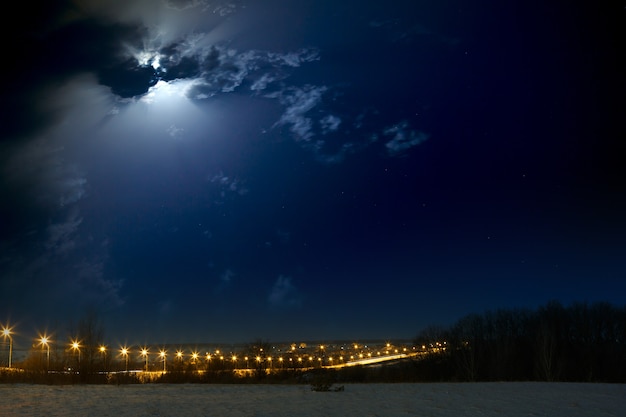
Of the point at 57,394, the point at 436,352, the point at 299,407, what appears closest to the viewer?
the point at 299,407

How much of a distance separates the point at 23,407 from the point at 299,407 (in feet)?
34.5

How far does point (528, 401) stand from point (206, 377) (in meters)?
27.3

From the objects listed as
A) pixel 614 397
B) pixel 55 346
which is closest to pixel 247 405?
pixel 614 397

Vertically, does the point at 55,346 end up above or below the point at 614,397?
above

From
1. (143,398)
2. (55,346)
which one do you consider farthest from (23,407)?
(55,346)

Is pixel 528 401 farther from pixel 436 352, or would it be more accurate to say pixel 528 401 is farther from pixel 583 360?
pixel 436 352

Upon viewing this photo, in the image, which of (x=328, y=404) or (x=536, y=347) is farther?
(x=536, y=347)

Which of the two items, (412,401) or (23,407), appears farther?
(412,401)

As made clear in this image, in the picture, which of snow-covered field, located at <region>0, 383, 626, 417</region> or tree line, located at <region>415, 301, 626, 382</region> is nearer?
snow-covered field, located at <region>0, 383, 626, 417</region>

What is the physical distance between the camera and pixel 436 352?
74.2m

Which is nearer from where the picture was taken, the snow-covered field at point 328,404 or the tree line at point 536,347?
the snow-covered field at point 328,404

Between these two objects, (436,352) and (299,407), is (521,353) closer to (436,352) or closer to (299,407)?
(436,352)

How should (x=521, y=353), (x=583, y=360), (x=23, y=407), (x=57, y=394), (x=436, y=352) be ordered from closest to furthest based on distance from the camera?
(x=23, y=407)
(x=57, y=394)
(x=583, y=360)
(x=521, y=353)
(x=436, y=352)

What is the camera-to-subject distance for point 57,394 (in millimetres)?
25422
